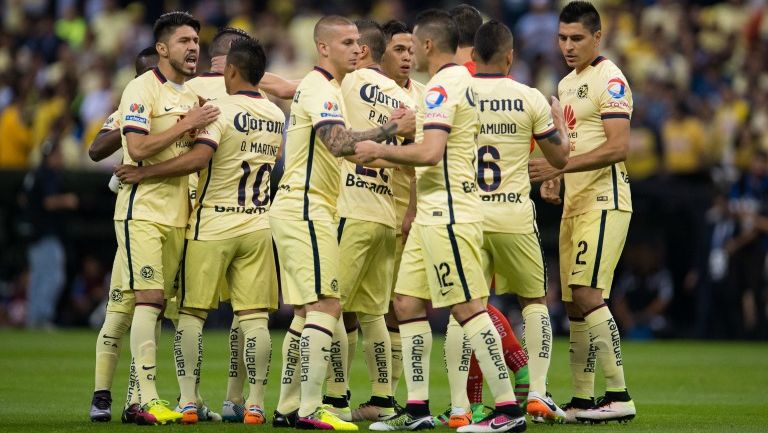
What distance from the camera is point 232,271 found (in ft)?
37.0

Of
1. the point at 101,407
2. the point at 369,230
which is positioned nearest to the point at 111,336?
the point at 101,407

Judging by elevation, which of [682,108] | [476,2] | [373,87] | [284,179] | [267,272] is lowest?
[267,272]

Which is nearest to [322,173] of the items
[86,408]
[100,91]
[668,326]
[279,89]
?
[279,89]

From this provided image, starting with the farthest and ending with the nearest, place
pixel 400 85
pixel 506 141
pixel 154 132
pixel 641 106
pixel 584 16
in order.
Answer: pixel 641 106
pixel 400 85
pixel 584 16
pixel 154 132
pixel 506 141

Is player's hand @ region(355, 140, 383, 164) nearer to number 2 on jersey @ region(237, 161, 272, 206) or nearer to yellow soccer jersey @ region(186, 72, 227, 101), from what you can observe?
number 2 on jersey @ region(237, 161, 272, 206)

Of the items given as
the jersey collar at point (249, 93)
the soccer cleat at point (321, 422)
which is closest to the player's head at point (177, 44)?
the jersey collar at point (249, 93)

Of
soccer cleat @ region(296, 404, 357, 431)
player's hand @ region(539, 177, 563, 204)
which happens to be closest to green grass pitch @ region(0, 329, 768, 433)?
soccer cleat @ region(296, 404, 357, 431)

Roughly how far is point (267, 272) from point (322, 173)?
121 cm

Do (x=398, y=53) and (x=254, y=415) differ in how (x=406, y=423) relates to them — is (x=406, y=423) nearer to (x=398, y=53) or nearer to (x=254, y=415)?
(x=254, y=415)

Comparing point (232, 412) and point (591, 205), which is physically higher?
point (591, 205)

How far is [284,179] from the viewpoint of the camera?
10516 mm

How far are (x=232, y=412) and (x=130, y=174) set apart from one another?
2.15 meters

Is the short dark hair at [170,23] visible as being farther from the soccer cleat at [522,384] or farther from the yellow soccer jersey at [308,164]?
the soccer cleat at [522,384]

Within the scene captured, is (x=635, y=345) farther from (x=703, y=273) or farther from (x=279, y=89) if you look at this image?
(x=279, y=89)
